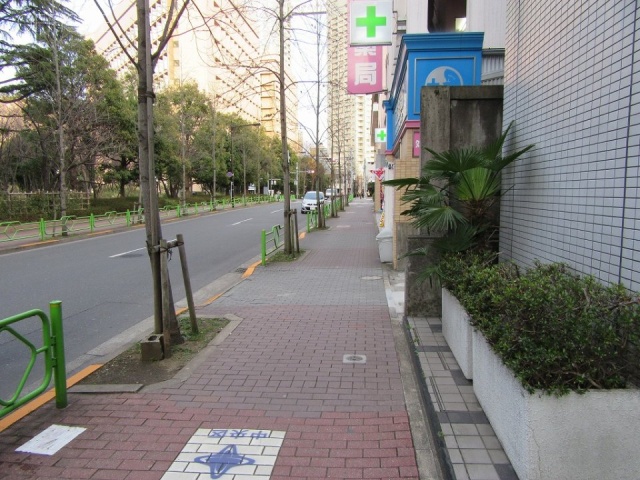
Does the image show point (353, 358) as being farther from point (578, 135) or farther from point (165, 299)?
point (578, 135)

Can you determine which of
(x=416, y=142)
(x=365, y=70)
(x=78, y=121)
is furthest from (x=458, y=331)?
(x=78, y=121)

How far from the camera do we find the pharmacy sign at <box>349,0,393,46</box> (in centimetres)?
1221

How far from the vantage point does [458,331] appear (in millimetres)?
4859

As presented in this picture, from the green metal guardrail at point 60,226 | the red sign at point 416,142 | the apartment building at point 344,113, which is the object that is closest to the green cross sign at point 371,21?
the apartment building at point 344,113

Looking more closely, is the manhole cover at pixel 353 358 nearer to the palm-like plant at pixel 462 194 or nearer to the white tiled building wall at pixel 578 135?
the palm-like plant at pixel 462 194

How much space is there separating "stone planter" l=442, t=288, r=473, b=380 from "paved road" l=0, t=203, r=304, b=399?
14.7ft

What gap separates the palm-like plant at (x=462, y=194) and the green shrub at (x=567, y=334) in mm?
2233

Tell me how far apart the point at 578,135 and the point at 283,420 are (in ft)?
11.2

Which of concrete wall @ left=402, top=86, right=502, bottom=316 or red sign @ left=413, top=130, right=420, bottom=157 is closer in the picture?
concrete wall @ left=402, top=86, right=502, bottom=316

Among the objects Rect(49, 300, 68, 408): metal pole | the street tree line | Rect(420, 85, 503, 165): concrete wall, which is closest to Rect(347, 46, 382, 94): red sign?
Rect(420, 85, 503, 165): concrete wall

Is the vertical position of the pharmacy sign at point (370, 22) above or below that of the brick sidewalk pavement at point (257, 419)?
above

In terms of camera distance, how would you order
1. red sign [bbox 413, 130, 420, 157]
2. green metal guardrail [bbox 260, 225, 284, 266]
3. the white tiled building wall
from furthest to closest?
green metal guardrail [bbox 260, 225, 284, 266]
red sign [bbox 413, 130, 420, 157]
the white tiled building wall

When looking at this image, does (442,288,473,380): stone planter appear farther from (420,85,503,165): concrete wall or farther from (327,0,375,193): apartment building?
(327,0,375,193): apartment building

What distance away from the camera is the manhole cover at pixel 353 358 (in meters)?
5.54
